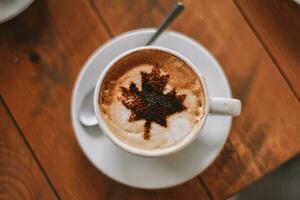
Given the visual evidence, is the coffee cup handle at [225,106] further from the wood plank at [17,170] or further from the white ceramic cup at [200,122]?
the wood plank at [17,170]

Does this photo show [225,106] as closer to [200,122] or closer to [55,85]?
[200,122]

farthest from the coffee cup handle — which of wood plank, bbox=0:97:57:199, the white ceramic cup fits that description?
wood plank, bbox=0:97:57:199

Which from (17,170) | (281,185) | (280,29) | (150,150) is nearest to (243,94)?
(280,29)

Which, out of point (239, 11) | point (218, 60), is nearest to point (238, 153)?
point (218, 60)

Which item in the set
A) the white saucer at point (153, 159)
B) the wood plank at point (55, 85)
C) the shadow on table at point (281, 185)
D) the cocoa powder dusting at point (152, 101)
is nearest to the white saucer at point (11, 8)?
the wood plank at point (55, 85)

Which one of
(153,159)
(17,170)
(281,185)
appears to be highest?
(17,170)
